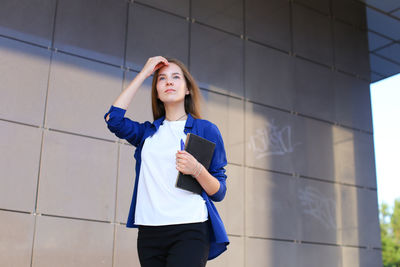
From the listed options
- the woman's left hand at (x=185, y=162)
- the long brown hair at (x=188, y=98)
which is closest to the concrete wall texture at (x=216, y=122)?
the long brown hair at (x=188, y=98)

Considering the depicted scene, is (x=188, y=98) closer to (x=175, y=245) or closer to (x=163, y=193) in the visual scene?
(x=163, y=193)

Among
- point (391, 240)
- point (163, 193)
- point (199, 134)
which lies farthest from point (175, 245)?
point (391, 240)

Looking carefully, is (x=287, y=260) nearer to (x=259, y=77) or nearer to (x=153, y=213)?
(x=259, y=77)

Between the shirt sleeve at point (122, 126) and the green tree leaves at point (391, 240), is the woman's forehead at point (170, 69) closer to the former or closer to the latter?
the shirt sleeve at point (122, 126)

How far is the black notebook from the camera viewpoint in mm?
2240

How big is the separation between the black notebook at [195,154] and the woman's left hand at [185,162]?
41mm

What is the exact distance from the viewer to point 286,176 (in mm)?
5941

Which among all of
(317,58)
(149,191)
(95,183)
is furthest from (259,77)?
(149,191)

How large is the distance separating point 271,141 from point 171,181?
3702 millimetres

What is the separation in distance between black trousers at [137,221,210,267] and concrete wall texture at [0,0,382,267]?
2.17 m

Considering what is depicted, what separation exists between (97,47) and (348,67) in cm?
360

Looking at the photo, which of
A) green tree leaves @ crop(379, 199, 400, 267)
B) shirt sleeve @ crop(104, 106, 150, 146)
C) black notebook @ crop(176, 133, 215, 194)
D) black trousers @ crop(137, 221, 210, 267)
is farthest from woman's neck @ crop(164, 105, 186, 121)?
green tree leaves @ crop(379, 199, 400, 267)

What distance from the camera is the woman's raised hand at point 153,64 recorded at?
102 inches

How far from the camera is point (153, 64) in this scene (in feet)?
8.59
